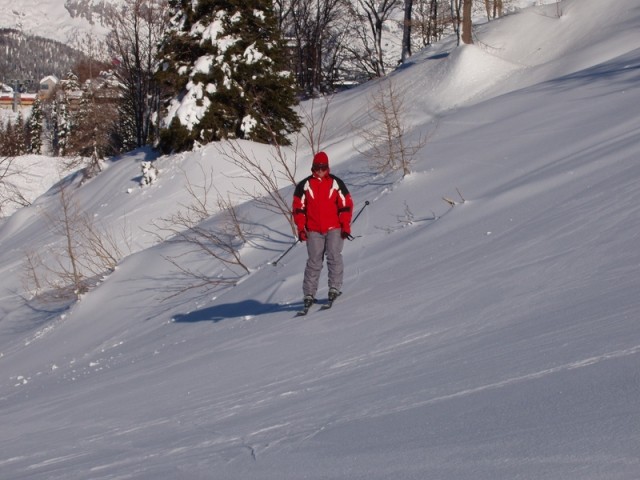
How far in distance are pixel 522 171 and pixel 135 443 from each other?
31.2 ft

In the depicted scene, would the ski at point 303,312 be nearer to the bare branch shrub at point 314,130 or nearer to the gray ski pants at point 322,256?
the gray ski pants at point 322,256

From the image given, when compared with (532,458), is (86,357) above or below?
below

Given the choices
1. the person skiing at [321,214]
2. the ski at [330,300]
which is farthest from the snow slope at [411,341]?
the person skiing at [321,214]

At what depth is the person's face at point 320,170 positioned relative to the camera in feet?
31.7

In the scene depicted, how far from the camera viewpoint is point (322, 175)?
385 inches

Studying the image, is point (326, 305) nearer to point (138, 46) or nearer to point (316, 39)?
point (138, 46)

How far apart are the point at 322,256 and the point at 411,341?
9.90 ft

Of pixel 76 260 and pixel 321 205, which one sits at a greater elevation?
pixel 321 205

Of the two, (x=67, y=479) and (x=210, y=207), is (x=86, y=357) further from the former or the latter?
(x=210, y=207)

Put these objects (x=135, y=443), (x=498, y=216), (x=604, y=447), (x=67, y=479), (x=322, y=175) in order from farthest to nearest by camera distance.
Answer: (x=498, y=216), (x=322, y=175), (x=135, y=443), (x=67, y=479), (x=604, y=447)

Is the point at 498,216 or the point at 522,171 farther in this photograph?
the point at 522,171

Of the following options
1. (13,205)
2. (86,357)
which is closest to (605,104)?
(86,357)

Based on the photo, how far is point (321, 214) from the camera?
32.2 ft

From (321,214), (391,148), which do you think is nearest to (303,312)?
(321,214)
